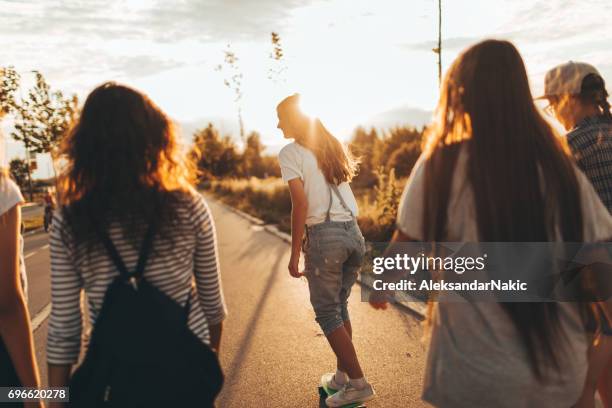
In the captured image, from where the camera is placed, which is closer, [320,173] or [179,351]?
[179,351]

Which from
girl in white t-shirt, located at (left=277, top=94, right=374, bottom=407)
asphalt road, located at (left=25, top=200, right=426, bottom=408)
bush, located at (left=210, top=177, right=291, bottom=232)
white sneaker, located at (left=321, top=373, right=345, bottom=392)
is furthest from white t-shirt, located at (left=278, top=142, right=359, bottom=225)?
bush, located at (left=210, top=177, right=291, bottom=232)

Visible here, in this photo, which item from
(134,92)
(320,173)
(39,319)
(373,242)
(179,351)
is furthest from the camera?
(373,242)

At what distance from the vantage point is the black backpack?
1762 millimetres

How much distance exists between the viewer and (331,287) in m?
3.65

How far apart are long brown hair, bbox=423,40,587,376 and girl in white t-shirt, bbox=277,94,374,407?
1.83m

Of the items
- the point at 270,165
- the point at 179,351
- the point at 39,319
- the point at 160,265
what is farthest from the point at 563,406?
the point at 270,165

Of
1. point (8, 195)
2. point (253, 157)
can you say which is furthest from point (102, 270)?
point (253, 157)

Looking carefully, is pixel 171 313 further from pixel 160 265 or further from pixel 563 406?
pixel 563 406

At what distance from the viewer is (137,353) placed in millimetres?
1768

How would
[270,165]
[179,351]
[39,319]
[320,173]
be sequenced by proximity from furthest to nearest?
[270,165]
[39,319]
[320,173]
[179,351]

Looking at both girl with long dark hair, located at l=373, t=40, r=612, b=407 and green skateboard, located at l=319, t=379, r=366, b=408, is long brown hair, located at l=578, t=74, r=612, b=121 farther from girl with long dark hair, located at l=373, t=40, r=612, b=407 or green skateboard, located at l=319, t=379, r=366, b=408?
green skateboard, located at l=319, t=379, r=366, b=408

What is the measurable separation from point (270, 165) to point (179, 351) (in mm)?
73479

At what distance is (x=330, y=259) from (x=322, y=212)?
1.01 feet

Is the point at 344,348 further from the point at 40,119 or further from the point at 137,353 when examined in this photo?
the point at 40,119
